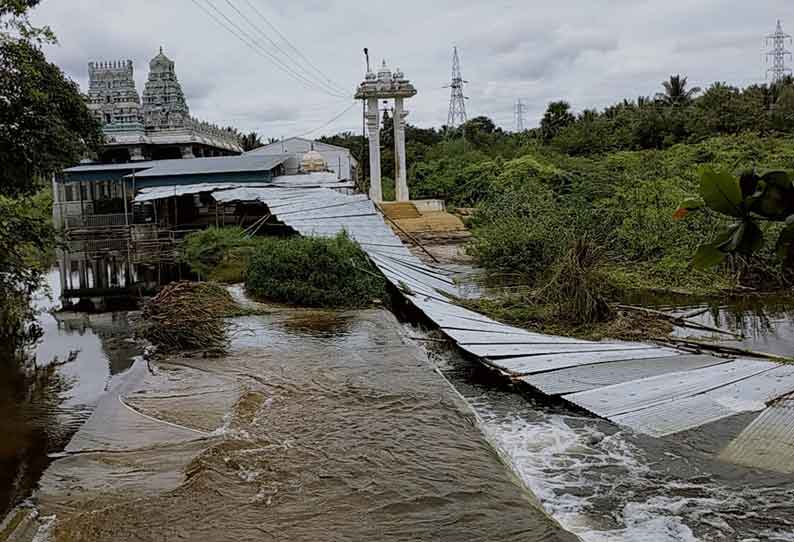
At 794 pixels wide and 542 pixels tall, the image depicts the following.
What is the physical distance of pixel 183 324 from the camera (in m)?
9.95

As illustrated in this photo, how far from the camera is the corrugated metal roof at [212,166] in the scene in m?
25.3

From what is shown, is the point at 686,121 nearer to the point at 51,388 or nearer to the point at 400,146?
the point at 400,146

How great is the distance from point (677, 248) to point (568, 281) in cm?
577

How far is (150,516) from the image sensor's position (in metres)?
5.19

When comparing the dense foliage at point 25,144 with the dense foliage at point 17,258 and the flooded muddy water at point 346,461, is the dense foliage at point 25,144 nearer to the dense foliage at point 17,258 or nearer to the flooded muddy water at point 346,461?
the dense foliage at point 17,258

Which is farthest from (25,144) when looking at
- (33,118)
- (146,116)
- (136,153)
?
(146,116)

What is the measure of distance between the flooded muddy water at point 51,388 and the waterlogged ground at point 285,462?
239 millimetres

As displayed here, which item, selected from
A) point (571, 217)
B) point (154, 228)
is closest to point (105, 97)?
point (154, 228)

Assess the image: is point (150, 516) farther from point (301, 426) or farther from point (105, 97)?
point (105, 97)

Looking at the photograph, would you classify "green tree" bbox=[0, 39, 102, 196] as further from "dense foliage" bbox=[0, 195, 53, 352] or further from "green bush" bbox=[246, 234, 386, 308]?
"green bush" bbox=[246, 234, 386, 308]

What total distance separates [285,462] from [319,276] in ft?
23.7

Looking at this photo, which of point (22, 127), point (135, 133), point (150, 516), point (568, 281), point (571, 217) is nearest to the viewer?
point (150, 516)

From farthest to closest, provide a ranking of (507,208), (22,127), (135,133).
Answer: (135,133)
(507,208)
(22,127)

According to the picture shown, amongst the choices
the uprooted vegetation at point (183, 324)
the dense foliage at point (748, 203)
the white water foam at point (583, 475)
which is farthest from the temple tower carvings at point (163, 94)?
the dense foliage at point (748, 203)
